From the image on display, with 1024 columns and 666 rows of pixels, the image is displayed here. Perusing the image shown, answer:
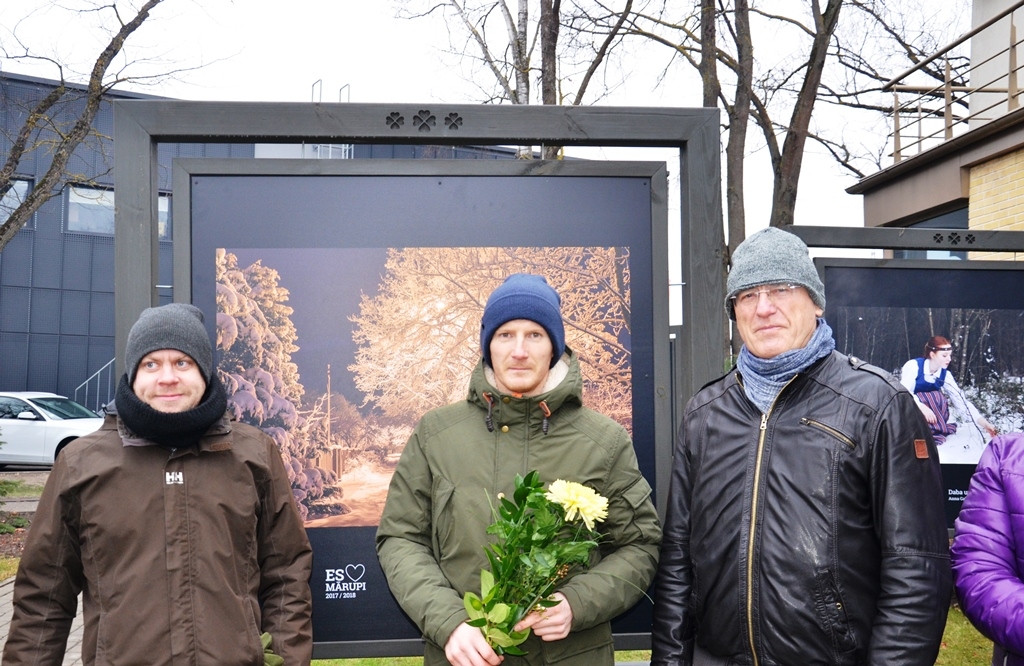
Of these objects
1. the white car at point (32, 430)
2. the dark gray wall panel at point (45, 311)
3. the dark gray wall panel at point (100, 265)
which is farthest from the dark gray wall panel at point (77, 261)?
the white car at point (32, 430)

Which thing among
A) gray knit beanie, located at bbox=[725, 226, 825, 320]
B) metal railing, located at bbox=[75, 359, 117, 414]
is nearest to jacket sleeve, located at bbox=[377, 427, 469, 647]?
gray knit beanie, located at bbox=[725, 226, 825, 320]

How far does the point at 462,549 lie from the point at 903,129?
45.2ft

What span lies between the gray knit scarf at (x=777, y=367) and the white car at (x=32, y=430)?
1691 cm

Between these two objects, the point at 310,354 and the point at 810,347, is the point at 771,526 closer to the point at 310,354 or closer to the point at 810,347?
the point at 810,347

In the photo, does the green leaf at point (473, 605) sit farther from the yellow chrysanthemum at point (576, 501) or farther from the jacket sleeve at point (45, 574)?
the jacket sleeve at point (45, 574)

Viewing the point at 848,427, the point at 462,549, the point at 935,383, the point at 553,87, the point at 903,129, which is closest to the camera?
the point at 848,427

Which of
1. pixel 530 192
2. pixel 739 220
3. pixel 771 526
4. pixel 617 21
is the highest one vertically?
pixel 617 21

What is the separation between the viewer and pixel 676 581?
267 centimetres

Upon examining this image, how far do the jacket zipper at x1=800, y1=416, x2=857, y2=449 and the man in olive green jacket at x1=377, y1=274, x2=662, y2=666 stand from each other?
1.81ft

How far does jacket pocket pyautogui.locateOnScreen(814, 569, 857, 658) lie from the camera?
2.37 m

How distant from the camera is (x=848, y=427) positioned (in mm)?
2461

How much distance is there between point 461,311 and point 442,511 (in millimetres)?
956

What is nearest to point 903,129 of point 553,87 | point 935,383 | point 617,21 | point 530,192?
point 617,21

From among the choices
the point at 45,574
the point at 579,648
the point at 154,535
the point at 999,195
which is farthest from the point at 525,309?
the point at 999,195
